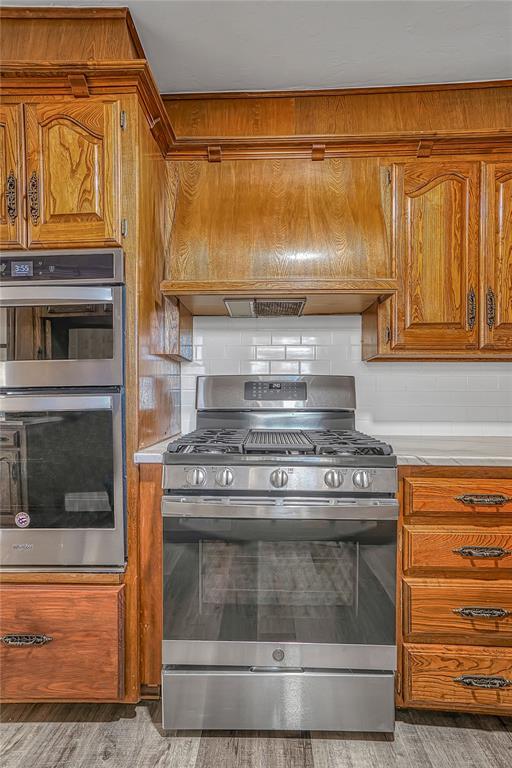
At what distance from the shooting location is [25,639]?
160 centimetres

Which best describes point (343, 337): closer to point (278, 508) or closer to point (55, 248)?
point (278, 508)

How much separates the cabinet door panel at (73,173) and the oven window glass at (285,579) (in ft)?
3.60

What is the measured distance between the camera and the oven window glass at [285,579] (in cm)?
158

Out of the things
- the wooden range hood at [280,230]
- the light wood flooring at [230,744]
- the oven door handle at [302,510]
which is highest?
the wooden range hood at [280,230]

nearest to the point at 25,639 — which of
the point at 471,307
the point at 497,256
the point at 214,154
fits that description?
the point at 214,154

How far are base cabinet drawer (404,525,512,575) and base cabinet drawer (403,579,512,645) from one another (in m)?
0.06

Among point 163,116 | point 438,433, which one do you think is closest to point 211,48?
point 163,116

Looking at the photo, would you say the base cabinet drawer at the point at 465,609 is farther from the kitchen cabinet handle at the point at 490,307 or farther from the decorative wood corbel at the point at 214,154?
the decorative wood corbel at the point at 214,154

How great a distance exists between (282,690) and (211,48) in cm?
247

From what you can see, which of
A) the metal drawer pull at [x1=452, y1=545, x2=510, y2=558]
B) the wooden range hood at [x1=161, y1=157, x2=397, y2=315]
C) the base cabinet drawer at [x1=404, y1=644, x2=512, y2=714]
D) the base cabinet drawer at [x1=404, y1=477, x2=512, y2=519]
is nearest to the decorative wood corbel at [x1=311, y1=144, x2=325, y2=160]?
the wooden range hood at [x1=161, y1=157, x2=397, y2=315]

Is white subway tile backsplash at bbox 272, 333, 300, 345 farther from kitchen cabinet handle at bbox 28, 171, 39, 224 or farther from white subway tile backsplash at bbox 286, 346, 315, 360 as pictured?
kitchen cabinet handle at bbox 28, 171, 39, 224

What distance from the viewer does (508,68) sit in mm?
2025

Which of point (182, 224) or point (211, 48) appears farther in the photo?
point (182, 224)

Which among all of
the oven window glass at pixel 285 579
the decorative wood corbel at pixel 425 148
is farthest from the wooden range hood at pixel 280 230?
the oven window glass at pixel 285 579
